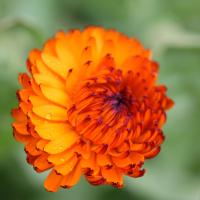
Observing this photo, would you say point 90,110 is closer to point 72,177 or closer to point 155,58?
point 72,177

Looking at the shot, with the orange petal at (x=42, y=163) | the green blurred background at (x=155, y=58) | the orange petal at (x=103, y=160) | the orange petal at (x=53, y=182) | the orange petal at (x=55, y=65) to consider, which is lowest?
the orange petal at (x=53, y=182)

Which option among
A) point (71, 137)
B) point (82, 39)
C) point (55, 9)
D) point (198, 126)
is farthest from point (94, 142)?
point (55, 9)

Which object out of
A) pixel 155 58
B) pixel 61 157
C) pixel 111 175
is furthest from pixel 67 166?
pixel 155 58

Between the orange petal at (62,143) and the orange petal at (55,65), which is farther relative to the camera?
the orange petal at (55,65)

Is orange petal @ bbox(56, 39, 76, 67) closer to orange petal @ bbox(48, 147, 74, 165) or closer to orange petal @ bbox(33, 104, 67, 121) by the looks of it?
orange petal @ bbox(33, 104, 67, 121)

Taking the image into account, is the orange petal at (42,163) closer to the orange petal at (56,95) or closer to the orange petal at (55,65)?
the orange petal at (56,95)

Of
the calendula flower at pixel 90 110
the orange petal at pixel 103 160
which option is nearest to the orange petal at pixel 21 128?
the calendula flower at pixel 90 110
